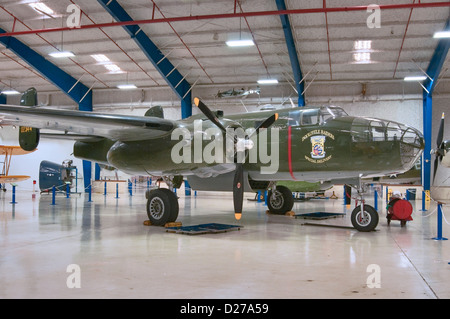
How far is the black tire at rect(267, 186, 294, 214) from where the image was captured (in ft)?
52.8

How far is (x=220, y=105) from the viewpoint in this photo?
31953 millimetres

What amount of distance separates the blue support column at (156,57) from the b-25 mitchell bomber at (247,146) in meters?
9.61

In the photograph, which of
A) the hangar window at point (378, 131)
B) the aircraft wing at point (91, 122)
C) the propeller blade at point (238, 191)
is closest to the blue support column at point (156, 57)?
the aircraft wing at point (91, 122)

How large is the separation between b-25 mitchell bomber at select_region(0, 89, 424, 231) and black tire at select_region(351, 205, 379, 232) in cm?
3

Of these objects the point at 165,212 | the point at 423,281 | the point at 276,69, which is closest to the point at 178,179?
the point at 165,212

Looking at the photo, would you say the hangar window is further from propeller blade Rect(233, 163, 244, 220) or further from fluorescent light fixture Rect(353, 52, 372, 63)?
fluorescent light fixture Rect(353, 52, 372, 63)

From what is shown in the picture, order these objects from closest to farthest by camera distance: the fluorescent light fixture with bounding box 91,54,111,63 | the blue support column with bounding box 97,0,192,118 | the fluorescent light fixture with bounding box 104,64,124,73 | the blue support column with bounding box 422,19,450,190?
the blue support column with bounding box 97,0,192,118 → the blue support column with bounding box 422,19,450,190 → the fluorescent light fixture with bounding box 91,54,111,63 → the fluorescent light fixture with bounding box 104,64,124,73

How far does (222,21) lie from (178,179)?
36.3 ft

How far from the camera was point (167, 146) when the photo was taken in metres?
11.6

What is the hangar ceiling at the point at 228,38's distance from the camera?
68.9 feet

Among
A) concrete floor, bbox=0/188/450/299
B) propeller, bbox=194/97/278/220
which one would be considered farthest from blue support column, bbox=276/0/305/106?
concrete floor, bbox=0/188/450/299

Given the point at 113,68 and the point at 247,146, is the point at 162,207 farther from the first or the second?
the point at 113,68

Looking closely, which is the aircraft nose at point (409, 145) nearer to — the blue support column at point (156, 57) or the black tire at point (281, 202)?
the black tire at point (281, 202)
